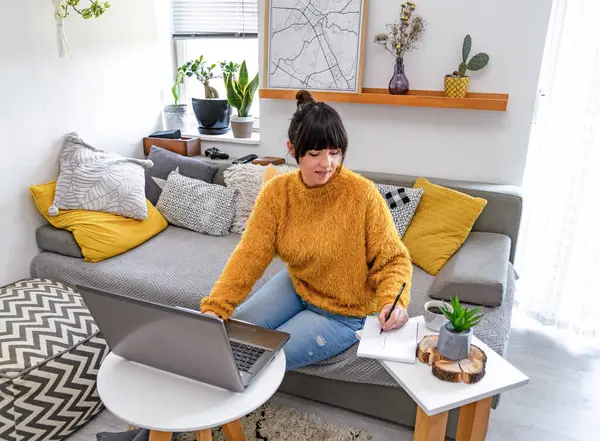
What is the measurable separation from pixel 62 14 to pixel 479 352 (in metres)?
2.32

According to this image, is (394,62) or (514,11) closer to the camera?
(514,11)

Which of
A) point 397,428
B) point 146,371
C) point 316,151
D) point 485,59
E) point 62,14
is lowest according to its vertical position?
point 397,428

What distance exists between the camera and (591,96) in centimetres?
213

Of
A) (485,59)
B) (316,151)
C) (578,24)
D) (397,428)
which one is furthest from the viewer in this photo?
(485,59)

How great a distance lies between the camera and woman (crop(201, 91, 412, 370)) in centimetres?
144

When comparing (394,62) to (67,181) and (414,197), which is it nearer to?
(414,197)

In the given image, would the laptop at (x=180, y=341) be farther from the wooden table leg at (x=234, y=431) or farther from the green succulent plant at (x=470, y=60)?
the green succulent plant at (x=470, y=60)

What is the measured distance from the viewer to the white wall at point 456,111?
7.47 ft

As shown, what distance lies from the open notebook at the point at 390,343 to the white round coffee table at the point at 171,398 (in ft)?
0.72

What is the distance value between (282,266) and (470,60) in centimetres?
131

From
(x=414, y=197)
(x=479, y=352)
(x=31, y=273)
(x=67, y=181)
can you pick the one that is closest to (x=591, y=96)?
(x=414, y=197)

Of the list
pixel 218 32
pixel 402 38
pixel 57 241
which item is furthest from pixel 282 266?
pixel 218 32

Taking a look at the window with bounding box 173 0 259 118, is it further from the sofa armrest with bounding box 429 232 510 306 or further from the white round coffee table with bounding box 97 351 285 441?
the white round coffee table with bounding box 97 351 285 441

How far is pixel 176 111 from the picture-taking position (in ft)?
10.2
